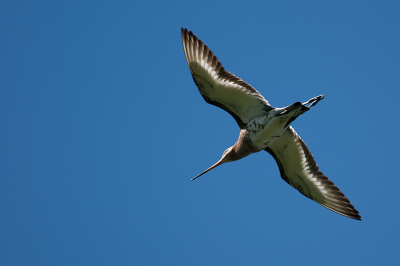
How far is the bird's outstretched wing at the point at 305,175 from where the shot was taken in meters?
11.2

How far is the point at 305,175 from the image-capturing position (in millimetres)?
11719

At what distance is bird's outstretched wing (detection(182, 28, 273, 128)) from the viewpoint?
9680 mm

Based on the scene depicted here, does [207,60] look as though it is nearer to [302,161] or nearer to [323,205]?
[302,161]

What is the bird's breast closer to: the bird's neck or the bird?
the bird

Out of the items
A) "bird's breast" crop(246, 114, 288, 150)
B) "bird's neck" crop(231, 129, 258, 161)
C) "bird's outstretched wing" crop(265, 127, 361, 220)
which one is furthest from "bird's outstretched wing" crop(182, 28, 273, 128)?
"bird's outstretched wing" crop(265, 127, 361, 220)

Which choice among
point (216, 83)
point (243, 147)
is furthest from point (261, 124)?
point (216, 83)

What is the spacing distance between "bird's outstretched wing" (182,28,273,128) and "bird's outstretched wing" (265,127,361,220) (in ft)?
4.73

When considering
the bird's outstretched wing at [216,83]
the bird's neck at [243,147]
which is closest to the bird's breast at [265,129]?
the bird's neck at [243,147]

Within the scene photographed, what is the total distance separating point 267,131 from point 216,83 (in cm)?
170

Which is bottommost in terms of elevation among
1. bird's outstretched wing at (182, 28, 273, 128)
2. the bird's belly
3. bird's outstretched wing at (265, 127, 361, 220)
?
bird's outstretched wing at (265, 127, 361, 220)

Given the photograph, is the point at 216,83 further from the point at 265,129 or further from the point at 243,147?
the point at 243,147

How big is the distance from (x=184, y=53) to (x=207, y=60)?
1.85 feet

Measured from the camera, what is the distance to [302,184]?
11.9 m

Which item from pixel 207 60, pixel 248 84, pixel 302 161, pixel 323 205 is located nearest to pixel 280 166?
pixel 302 161
